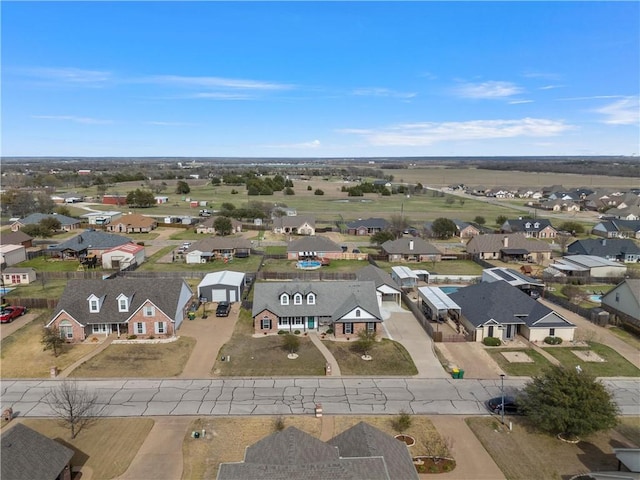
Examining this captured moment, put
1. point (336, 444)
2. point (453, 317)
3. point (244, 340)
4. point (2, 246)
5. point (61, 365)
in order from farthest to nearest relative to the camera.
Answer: point (2, 246), point (453, 317), point (244, 340), point (61, 365), point (336, 444)

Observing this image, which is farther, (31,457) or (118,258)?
(118,258)

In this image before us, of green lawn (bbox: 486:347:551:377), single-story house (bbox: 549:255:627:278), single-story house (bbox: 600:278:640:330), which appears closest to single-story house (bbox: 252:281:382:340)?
green lawn (bbox: 486:347:551:377)

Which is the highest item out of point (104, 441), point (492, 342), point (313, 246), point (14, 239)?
Answer: point (14, 239)

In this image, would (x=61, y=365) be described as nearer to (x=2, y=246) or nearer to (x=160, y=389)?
(x=160, y=389)

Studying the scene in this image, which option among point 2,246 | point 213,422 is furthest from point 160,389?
point 2,246

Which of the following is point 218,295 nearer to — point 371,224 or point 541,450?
point 541,450

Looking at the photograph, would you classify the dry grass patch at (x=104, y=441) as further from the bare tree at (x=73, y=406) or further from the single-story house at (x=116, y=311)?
the single-story house at (x=116, y=311)

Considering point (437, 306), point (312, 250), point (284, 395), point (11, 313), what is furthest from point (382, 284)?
point (11, 313)
